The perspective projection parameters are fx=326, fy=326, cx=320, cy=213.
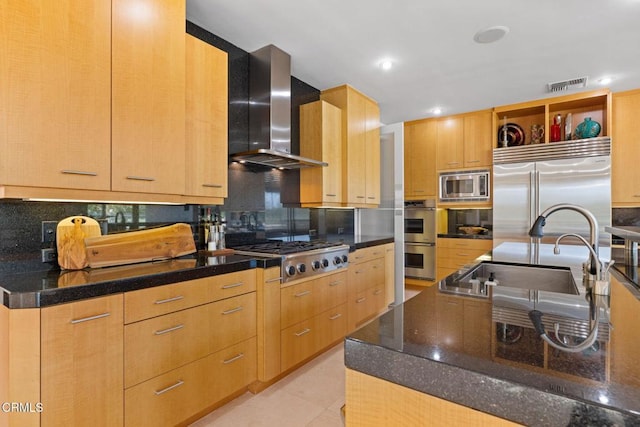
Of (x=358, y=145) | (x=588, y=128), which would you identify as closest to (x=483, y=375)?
(x=358, y=145)

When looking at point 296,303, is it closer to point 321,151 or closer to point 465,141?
point 321,151

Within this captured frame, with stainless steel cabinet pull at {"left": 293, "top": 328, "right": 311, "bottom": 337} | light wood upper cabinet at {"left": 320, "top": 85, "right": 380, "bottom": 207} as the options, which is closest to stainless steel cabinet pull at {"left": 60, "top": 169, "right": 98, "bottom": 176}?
stainless steel cabinet pull at {"left": 293, "top": 328, "right": 311, "bottom": 337}

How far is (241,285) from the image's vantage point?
2.00 metres

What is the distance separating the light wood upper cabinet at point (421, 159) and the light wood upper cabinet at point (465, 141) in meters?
0.12

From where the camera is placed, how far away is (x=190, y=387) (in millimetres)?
1724

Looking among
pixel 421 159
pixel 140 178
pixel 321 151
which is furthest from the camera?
pixel 421 159

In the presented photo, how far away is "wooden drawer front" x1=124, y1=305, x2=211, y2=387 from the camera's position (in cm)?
150

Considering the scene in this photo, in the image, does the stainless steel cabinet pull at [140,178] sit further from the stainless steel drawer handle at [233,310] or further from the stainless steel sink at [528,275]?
the stainless steel sink at [528,275]

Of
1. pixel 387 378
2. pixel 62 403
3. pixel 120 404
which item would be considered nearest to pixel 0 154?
pixel 62 403

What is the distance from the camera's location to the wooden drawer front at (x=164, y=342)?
1.50 meters

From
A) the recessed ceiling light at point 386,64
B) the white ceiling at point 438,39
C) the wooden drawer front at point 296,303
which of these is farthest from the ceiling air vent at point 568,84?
the wooden drawer front at point 296,303

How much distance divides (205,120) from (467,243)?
3.86 meters

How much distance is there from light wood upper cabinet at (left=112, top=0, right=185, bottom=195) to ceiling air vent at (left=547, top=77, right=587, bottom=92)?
383cm

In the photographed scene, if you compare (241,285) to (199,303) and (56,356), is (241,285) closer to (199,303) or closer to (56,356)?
(199,303)
